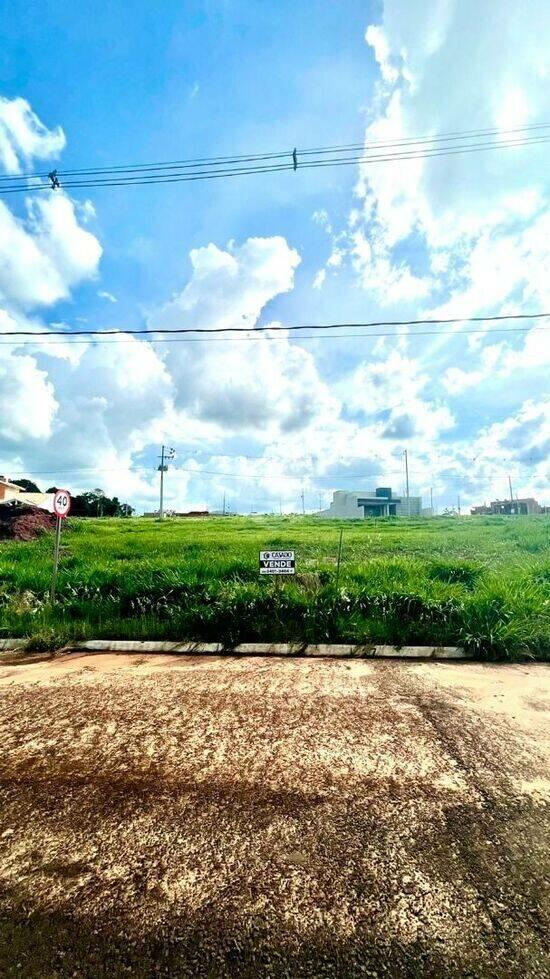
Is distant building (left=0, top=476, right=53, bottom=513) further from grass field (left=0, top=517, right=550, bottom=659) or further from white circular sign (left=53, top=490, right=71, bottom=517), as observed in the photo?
grass field (left=0, top=517, right=550, bottom=659)

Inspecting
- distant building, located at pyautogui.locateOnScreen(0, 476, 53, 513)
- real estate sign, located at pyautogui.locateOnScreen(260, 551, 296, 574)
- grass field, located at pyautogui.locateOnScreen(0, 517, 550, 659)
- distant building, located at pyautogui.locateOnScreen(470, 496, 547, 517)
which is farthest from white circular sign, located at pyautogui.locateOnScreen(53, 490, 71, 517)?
distant building, located at pyautogui.locateOnScreen(470, 496, 547, 517)

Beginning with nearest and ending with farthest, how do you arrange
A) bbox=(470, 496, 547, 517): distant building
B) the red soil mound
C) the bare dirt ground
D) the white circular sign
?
the bare dirt ground, the white circular sign, the red soil mound, bbox=(470, 496, 547, 517): distant building

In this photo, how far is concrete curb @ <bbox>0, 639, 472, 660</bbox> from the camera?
4574 mm

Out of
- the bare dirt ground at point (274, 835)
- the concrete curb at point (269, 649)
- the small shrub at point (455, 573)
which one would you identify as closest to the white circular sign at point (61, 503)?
the concrete curb at point (269, 649)

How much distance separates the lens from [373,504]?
2522 inches

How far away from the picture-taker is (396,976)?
1.32 m

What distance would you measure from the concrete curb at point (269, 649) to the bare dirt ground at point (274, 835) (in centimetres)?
116

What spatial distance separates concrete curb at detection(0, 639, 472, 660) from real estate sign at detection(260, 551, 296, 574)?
3.44 ft

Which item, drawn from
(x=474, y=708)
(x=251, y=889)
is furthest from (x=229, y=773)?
(x=474, y=708)

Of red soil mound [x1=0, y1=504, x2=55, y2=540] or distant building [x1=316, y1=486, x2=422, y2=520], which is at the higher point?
distant building [x1=316, y1=486, x2=422, y2=520]

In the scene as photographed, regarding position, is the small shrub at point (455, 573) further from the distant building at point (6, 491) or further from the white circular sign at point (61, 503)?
the distant building at point (6, 491)

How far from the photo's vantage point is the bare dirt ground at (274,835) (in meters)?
1.41

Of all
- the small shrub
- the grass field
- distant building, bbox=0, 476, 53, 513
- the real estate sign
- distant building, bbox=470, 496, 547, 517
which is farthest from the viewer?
distant building, bbox=470, 496, 547, 517

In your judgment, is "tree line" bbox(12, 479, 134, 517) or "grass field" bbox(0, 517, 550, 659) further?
"tree line" bbox(12, 479, 134, 517)
